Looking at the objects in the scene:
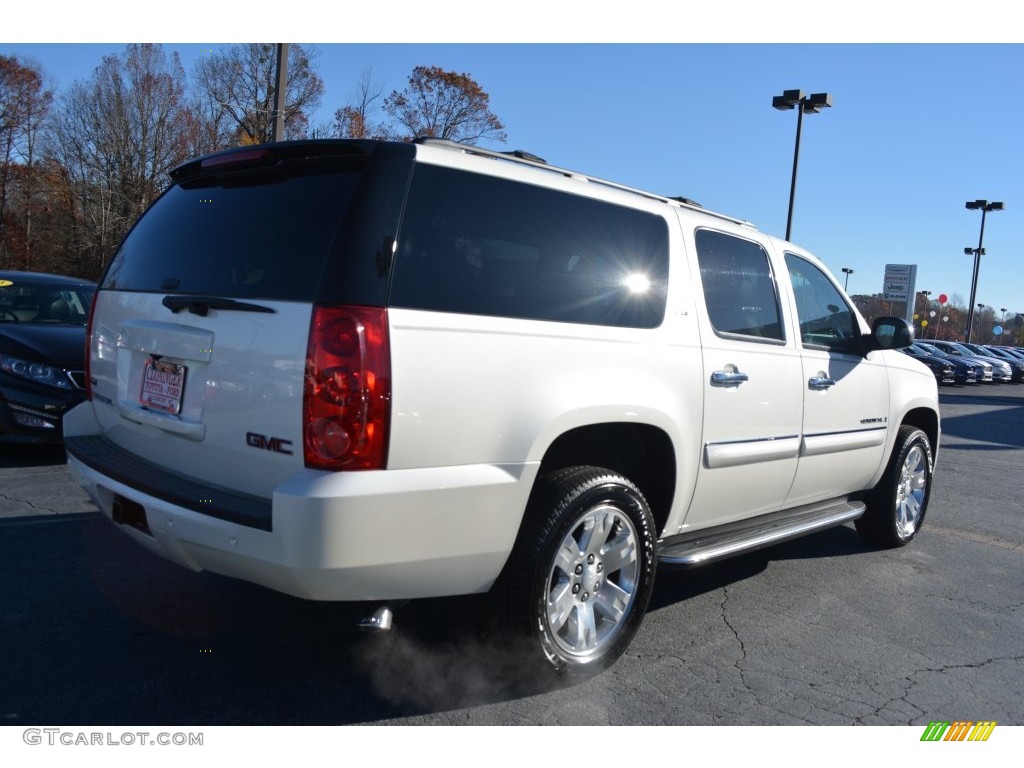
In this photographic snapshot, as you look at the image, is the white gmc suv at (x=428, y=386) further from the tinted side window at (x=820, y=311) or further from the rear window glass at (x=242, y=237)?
the tinted side window at (x=820, y=311)

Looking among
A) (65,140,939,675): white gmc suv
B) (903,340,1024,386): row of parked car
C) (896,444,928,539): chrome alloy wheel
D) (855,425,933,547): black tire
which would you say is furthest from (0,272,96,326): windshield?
(903,340,1024,386): row of parked car

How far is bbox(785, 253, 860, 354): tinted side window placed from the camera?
4648 mm

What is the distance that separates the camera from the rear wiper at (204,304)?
8.99 feet

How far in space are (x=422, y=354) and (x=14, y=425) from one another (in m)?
5.06

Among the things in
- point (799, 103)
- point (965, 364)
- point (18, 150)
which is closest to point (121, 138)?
point (18, 150)

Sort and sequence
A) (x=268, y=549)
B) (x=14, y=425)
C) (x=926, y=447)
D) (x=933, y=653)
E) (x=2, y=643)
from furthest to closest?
1. (x=14, y=425)
2. (x=926, y=447)
3. (x=933, y=653)
4. (x=2, y=643)
5. (x=268, y=549)

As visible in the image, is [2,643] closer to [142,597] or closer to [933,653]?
[142,597]

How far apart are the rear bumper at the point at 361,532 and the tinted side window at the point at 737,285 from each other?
5.17ft

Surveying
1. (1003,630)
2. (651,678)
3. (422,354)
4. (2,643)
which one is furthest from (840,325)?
(2,643)

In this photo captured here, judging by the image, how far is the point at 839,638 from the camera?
391cm

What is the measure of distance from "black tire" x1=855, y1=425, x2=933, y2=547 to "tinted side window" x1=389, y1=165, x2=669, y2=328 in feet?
8.97

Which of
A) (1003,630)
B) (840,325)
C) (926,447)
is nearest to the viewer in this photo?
(1003,630)

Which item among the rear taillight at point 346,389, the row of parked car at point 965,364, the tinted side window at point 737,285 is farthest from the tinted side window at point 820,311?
the row of parked car at point 965,364
